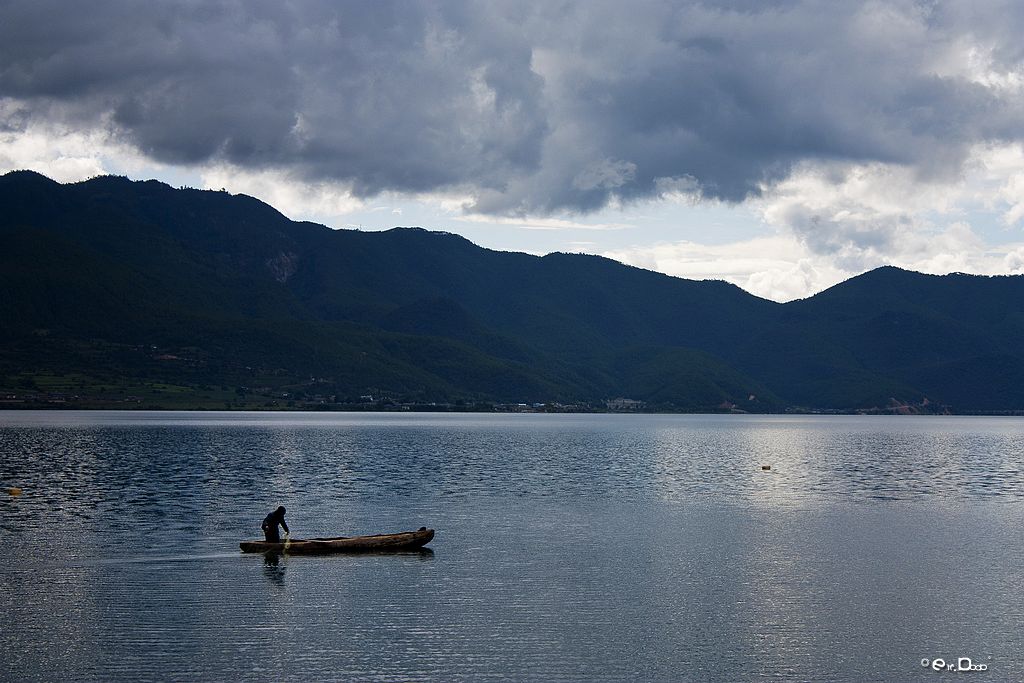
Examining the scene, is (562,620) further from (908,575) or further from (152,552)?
(152,552)

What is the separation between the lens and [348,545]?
75250mm

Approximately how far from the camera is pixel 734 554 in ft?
252

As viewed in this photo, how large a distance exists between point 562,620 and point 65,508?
6191 cm

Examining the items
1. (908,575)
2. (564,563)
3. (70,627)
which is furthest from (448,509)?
(70,627)

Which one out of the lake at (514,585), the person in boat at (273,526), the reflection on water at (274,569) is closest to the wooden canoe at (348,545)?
the person in boat at (273,526)

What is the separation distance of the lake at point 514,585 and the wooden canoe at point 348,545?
117 centimetres

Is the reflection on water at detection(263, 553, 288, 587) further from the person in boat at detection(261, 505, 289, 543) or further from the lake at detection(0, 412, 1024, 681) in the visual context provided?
the person in boat at detection(261, 505, 289, 543)

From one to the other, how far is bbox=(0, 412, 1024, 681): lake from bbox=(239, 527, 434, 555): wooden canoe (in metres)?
1.17

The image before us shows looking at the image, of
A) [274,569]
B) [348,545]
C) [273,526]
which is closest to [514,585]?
[348,545]

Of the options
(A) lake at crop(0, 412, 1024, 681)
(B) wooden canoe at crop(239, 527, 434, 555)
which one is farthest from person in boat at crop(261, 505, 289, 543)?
(A) lake at crop(0, 412, 1024, 681)

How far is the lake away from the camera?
4688 centimetres

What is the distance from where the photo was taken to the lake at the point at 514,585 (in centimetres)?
4688

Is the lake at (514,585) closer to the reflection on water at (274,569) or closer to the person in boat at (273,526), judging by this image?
the reflection on water at (274,569)

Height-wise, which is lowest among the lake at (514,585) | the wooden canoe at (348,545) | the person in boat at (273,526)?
the lake at (514,585)
